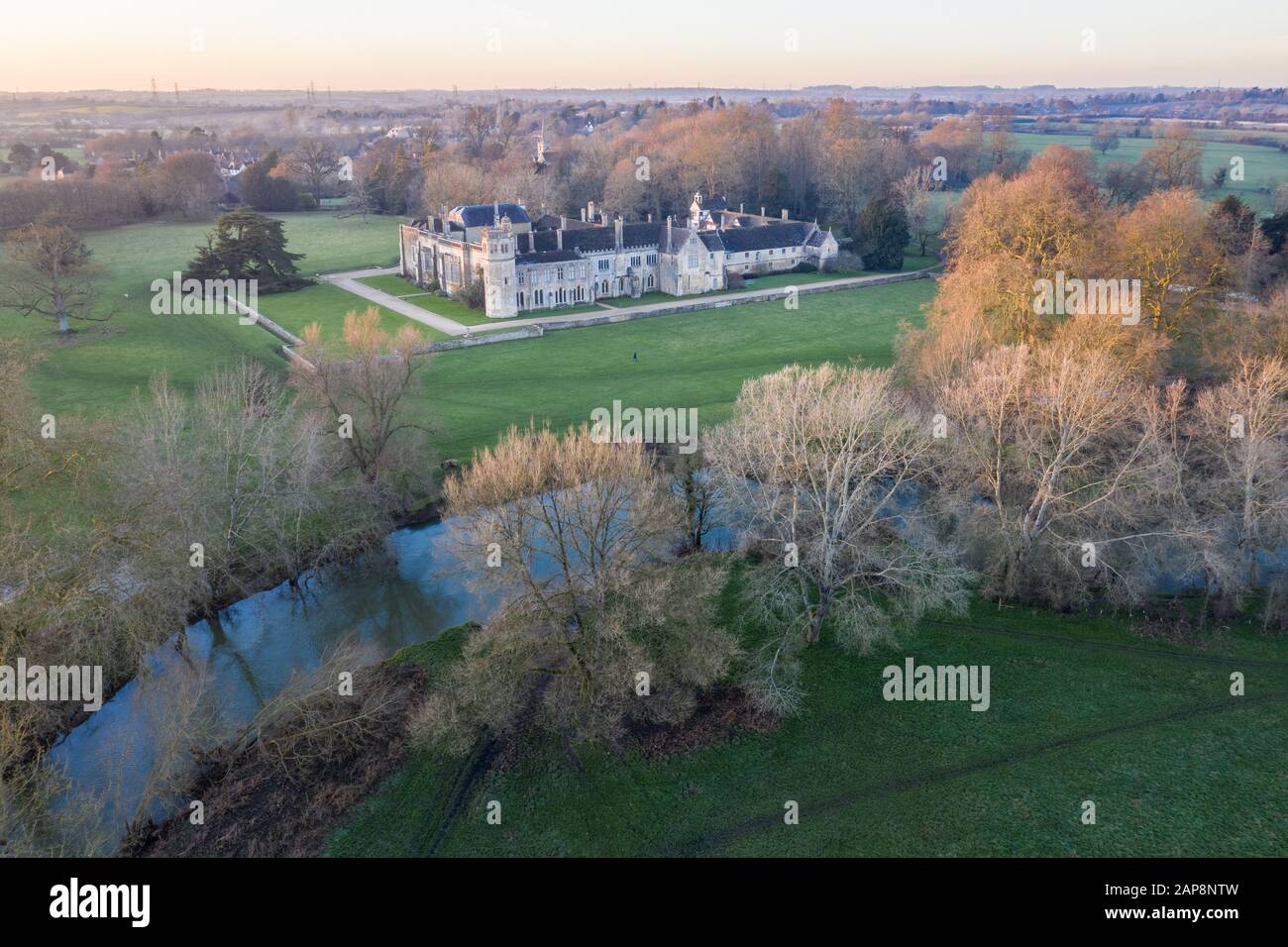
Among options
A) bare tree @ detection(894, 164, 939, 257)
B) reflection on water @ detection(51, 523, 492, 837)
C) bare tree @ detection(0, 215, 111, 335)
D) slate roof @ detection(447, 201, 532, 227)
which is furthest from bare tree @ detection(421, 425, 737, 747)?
bare tree @ detection(894, 164, 939, 257)

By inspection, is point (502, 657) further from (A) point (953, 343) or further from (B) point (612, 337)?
(B) point (612, 337)

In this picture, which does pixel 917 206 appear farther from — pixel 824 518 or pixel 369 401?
pixel 824 518

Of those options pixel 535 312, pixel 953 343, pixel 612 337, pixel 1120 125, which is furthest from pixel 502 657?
pixel 1120 125

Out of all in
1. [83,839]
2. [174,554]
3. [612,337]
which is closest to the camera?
[83,839]

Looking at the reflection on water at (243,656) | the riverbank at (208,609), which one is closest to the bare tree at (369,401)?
the riverbank at (208,609)

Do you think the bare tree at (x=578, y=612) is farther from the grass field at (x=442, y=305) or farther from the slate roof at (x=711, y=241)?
the slate roof at (x=711, y=241)

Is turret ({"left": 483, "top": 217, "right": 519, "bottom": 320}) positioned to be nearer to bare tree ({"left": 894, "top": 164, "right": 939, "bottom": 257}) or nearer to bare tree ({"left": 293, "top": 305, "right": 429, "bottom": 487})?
bare tree ({"left": 293, "top": 305, "right": 429, "bottom": 487})
